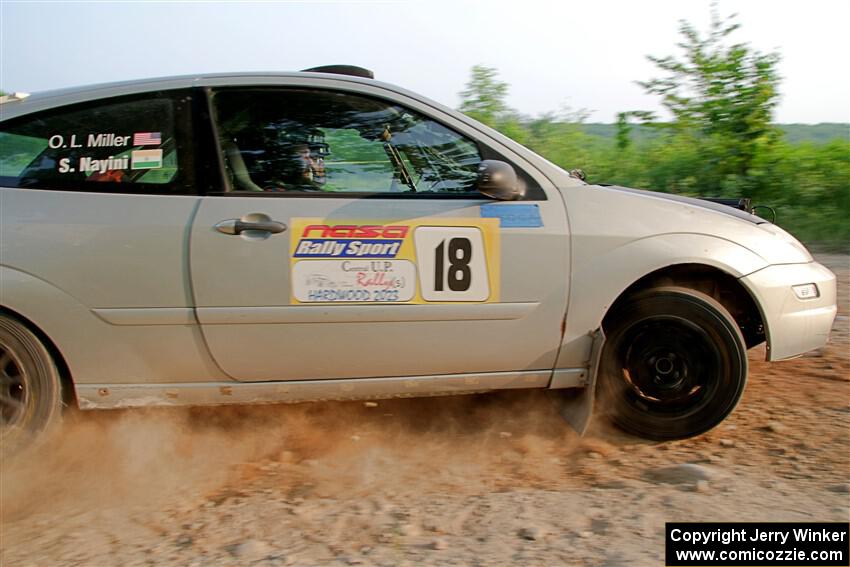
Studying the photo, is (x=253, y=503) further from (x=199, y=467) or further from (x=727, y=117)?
(x=727, y=117)

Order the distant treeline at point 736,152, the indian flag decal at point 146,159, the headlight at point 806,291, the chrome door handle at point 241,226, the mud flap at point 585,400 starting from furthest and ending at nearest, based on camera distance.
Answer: the distant treeline at point 736,152 → the headlight at point 806,291 → the mud flap at point 585,400 → the indian flag decal at point 146,159 → the chrome door handle at point 241,226

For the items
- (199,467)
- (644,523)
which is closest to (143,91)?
(199,467)

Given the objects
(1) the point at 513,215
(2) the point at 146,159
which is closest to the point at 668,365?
(1) the point at 513,215

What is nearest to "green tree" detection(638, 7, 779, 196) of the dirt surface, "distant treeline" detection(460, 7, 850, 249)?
"distant treeline" detection(460, 7, 850, 249)

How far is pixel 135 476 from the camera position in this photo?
10.5 ft

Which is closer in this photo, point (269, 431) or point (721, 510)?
point (721, 510)

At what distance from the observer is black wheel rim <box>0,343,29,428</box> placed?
3.13 meters

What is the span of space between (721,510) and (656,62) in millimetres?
8093

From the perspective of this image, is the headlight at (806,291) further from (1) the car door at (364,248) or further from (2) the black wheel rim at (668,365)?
(1) the car door at (364,248)

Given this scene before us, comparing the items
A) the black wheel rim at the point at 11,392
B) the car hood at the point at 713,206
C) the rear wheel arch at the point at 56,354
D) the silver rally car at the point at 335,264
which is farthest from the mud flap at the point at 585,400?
the black wheel rim at the point at 11,392

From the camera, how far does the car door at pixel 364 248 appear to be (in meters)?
3.08

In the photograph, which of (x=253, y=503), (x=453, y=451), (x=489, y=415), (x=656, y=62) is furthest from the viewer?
(x=656, y=62)

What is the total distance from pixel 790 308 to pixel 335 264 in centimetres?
212

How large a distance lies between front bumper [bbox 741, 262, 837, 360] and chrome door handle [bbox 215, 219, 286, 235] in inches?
Answer: 84.7
